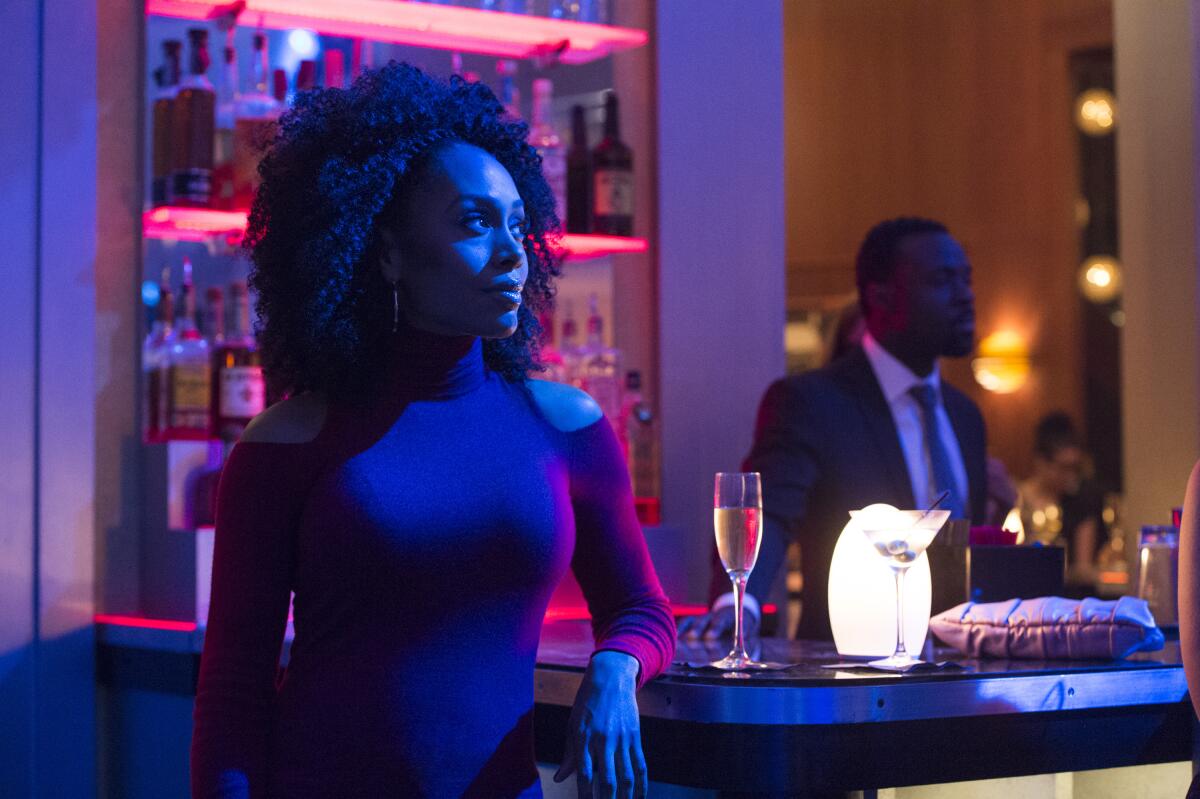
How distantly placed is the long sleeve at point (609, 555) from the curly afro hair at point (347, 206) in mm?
130

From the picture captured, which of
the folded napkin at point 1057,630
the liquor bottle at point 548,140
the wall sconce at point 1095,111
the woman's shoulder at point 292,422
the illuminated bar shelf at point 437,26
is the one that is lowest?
the folded napkin at point 1057,630

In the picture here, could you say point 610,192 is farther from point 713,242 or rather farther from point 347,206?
point 347,206

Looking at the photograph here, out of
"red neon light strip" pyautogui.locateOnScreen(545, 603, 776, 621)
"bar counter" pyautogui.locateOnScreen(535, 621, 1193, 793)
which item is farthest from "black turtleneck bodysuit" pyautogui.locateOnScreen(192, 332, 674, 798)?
"red neon light strip" pyautogui.locateOnScreen(545, 603, 776, 621)

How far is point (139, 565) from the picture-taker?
2947 millimetres

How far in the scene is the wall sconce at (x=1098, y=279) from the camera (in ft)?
30.9

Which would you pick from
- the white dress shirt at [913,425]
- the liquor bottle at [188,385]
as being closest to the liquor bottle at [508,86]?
the liquor bottle at [188,385]

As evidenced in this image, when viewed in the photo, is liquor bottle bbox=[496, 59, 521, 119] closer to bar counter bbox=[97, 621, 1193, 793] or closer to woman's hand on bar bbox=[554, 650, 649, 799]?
bar counter bbox=[97, 621, 1193, 793]

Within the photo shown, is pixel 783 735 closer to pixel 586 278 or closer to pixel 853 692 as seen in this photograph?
pixel 853 692

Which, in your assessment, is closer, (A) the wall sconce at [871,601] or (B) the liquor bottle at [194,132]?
(A) the wall sconce at [871,601]

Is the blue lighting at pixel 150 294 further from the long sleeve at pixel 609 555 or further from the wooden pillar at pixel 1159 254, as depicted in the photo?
the wooden pillar at pixel 1159 254

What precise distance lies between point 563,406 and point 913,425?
1.64 m

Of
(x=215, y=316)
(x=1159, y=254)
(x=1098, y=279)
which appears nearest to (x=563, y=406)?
(x=215, y=316)

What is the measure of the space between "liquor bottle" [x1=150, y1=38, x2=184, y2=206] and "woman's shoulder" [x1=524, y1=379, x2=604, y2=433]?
60.6 inches

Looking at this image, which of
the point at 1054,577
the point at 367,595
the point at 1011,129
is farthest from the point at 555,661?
the point at 1011,129
